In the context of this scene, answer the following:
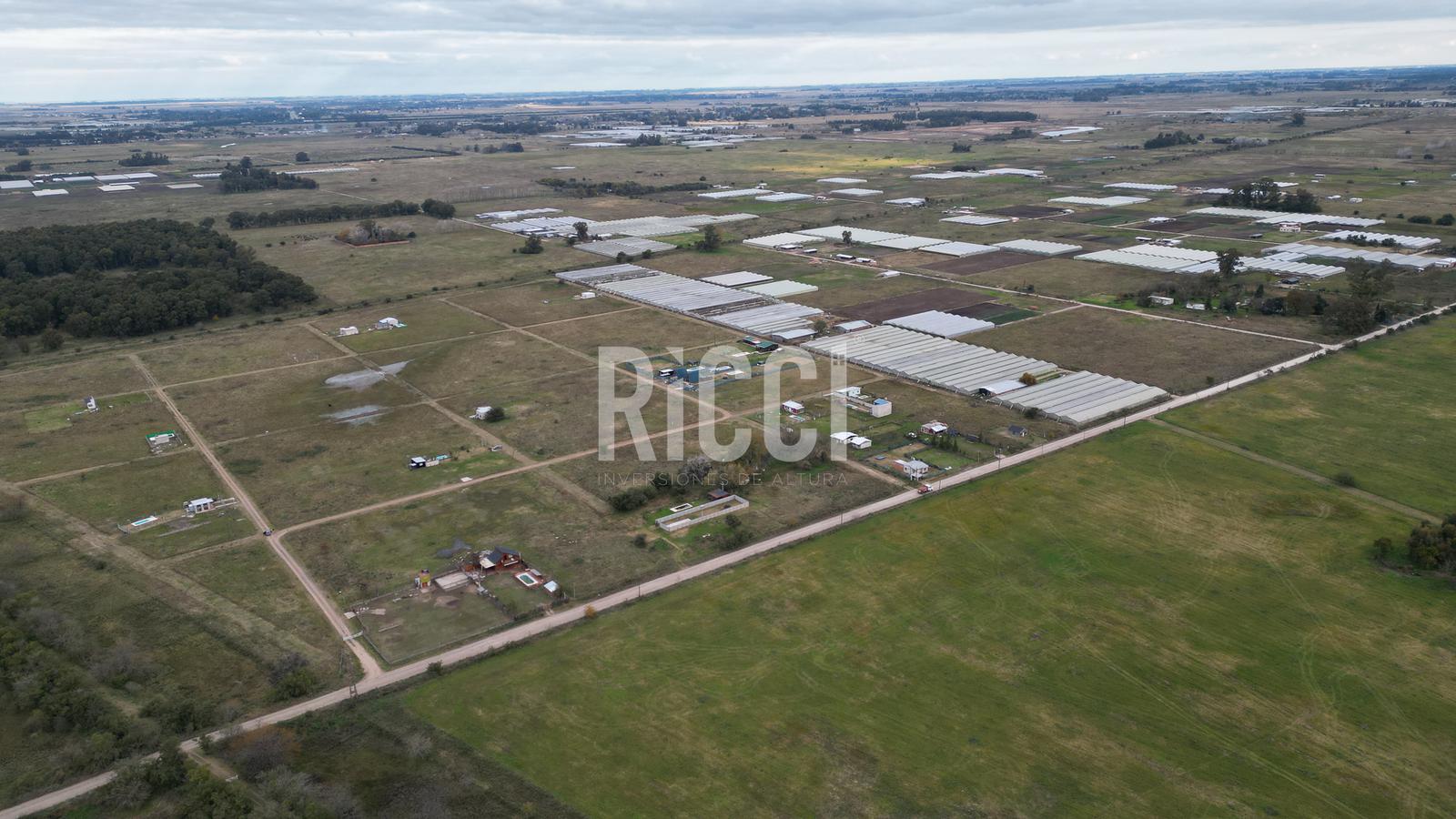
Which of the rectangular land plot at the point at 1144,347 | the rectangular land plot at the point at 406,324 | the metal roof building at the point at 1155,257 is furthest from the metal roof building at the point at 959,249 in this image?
the rectangular land plot at the point at 406,324

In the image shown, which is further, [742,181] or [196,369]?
[742,181]

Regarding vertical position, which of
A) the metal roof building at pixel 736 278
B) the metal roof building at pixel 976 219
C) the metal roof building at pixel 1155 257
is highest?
the metal roof building at pixel 976 219

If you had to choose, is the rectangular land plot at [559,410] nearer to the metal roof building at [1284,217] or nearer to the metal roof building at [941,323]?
the metal roof building at [941,323]

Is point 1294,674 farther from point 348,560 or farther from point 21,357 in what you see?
point 21,357

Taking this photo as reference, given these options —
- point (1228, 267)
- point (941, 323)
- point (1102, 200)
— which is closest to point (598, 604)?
point (941, 323)

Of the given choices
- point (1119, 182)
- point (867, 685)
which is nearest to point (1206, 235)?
point (1119, 182)

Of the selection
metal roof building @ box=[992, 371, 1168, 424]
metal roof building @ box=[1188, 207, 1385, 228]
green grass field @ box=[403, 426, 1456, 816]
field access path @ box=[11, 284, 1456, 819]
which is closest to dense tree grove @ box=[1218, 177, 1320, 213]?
metal roof building @ box=[1188, 207, 1385, 228]
